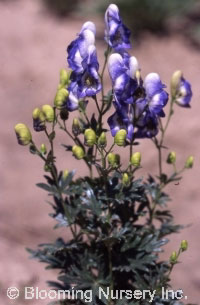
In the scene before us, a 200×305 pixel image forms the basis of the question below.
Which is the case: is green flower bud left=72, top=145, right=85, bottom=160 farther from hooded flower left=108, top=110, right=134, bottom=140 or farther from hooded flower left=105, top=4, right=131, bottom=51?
hooded flower left=105, top=4, right=131, bottom=51

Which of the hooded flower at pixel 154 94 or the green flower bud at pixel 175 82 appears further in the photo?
the green flower bud at pixel 175 82

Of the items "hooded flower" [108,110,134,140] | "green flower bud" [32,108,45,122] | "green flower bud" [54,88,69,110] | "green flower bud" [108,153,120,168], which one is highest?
"green flower bud" [54,88,69,110]

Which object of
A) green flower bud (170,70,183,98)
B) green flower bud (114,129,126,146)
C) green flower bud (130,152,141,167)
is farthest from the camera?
green flower bud (170,70,183,98)

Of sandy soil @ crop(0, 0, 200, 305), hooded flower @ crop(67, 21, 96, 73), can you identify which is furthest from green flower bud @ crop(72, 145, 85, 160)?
sandy soil @ crop(0, 0, 200, 305)

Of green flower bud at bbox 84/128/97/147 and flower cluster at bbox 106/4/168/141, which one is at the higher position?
flower cluster at bbox 106/4/168/141

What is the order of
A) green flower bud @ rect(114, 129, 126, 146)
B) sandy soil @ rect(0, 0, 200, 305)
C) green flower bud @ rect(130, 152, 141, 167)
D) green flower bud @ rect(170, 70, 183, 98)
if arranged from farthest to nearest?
sandy soil @ rect(0, 0, 200, 305)
green flower bud @ rect(170, 70, 183, 98)
green flower bud @ rect(130, 152, 141, 167)
green flower bud @ rect(114, 129, 126, 146)

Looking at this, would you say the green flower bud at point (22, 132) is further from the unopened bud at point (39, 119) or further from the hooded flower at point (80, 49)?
the hooded flower at point (80, 49)

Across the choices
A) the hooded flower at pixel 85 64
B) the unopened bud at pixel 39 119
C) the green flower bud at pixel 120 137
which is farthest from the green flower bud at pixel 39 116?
the green flower bud at pixel 120 137
